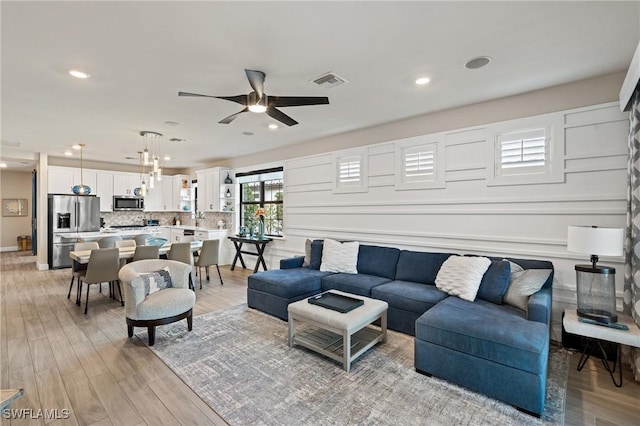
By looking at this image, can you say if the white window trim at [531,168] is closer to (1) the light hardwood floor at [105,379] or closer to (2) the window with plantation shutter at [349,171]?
(1) the light hardwood floor at [105,379]

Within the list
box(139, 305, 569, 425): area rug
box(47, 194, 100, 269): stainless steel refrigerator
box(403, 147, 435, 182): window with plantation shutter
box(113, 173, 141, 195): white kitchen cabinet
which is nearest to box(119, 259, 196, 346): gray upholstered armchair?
box(139, 305, 569, 425): area rug

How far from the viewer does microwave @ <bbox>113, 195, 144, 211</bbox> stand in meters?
7.96

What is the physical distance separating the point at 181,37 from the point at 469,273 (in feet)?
11.2

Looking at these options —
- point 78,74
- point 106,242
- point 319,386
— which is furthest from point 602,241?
point 106,242

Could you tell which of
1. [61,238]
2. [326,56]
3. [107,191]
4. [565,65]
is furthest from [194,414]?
[107,191]

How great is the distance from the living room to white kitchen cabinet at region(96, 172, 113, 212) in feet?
9.72

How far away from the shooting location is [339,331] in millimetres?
2602

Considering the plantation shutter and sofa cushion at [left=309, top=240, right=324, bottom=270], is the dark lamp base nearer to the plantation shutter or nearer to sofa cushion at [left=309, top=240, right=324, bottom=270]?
the plantation shutter

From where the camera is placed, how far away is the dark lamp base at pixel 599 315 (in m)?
2.39

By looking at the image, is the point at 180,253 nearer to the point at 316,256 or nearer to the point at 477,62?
the point at 316,256

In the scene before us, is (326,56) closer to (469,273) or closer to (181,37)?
(181,37)

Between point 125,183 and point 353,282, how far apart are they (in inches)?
294

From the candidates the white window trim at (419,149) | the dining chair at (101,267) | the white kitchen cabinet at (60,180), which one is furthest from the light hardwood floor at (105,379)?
the white kitchen cabinet at (60,180)

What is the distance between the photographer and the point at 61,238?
6.86 m
